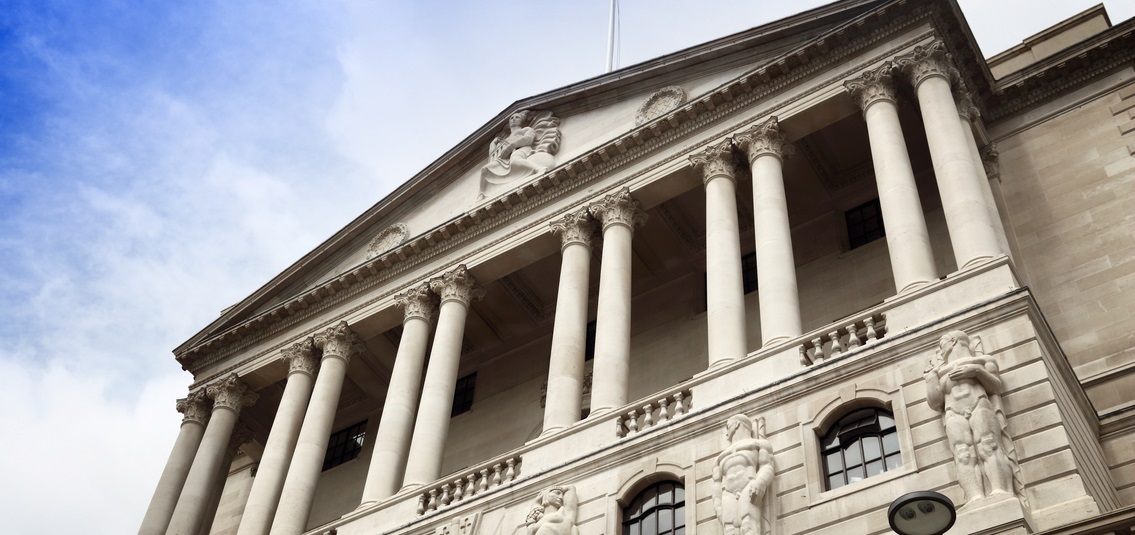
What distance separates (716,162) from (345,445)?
53.6 feet

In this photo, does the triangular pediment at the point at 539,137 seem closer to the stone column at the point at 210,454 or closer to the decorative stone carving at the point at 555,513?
the stone column at the point at 210,454

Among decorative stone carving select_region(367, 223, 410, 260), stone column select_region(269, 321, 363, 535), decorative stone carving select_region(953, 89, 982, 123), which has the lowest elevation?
stone column select_region(269, 321, 363, 535)

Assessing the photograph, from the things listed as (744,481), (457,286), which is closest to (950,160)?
(744,481)

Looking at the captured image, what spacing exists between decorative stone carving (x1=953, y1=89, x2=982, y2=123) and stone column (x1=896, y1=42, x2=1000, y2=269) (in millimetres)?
577

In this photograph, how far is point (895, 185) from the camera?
2570cm

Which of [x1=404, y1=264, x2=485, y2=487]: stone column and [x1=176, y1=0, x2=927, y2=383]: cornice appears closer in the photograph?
[x1=404, y1=264, x2=485, y2=487]: stone column

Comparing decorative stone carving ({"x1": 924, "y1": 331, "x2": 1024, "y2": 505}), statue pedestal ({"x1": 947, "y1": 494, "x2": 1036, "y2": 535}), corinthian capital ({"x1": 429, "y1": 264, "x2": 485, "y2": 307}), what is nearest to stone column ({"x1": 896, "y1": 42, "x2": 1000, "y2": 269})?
decorative stone carving ({"x1": 924, "y1": 331, "x2": 1024, "y2": 505})

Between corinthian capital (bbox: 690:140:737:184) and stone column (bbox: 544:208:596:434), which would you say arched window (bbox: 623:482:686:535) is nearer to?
stone column (bbox: 544:208:596:434)

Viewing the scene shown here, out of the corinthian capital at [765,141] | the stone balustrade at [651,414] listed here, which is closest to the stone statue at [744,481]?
the stone balustrade at [651,414]

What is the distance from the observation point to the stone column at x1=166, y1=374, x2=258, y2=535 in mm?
34625

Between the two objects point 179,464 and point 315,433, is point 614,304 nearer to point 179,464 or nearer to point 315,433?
point 315,433

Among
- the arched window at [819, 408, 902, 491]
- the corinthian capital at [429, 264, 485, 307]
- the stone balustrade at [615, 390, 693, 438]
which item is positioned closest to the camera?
the arched window at [819, 408, 902, 491]

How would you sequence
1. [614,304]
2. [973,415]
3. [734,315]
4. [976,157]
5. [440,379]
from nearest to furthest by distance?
[973,415], [734,315], [976,157], [614,304], [440,379]

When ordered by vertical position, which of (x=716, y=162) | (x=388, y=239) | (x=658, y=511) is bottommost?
(x=658, y=511)
